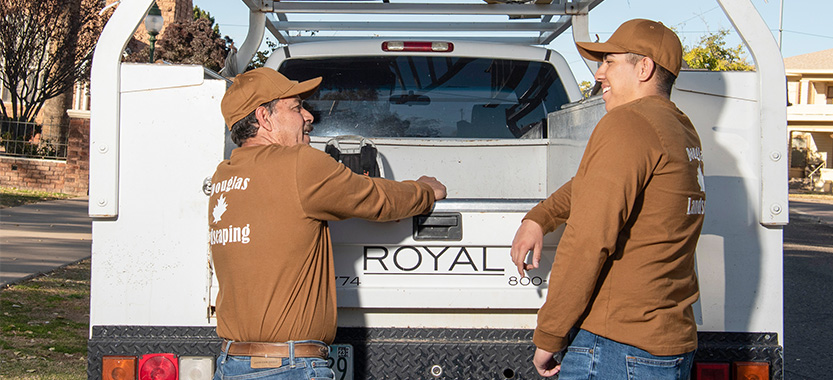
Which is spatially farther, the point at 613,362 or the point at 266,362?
the point at 266,362

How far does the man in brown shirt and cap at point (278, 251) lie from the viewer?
7.61 feet

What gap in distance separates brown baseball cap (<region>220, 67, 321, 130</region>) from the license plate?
845 mm

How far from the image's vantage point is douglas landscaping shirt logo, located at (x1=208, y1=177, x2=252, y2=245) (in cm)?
236

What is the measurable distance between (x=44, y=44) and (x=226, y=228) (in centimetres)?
2055

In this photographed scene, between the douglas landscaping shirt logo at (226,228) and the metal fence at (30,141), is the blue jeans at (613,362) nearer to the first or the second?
the douglas landscaping shirt logo at (226,228)

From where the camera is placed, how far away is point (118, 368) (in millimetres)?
2648

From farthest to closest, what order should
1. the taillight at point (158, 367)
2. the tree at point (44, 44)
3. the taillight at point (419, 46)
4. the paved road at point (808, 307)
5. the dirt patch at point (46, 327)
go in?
1. the tree at point (44, 44)
2. the paved road at point (808, 307)
3. the dirt patch at point (46, 327)
4. the taillight at point (419, 46)
5. the taillight at point (158, 367)

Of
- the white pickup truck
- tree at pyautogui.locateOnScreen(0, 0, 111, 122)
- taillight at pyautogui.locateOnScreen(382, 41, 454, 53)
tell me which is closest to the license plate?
the white pickup truck

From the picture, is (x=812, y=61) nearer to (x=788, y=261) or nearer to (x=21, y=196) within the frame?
(x=788, y=261)

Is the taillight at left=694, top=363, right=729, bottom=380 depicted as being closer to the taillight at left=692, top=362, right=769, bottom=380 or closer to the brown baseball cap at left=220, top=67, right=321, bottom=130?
the taillight at left=692, top=362, right=769, bottom=380

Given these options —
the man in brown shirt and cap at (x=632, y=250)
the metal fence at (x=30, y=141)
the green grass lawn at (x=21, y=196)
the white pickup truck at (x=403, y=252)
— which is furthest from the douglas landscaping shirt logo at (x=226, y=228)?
the metal fence at (x=30, y=141)

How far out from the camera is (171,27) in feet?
58.3

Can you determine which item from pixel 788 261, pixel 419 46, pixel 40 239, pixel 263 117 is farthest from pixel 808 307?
pixel 40 239

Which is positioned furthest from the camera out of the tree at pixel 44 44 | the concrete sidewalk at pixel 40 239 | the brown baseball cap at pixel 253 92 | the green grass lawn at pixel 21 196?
the tree at pixel 44 44
